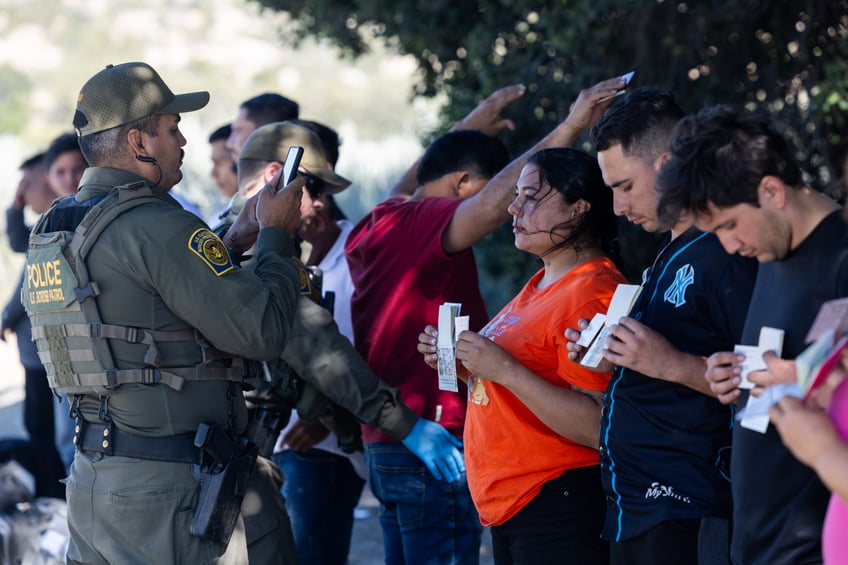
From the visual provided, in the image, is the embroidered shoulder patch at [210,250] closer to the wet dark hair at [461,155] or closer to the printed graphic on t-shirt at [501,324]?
the printed graphic on t-shirt at [501,324]

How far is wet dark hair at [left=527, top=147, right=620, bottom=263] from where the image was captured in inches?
131

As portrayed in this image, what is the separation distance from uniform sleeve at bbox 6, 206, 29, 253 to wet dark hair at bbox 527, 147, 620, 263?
4.73m

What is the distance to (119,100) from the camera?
334cm

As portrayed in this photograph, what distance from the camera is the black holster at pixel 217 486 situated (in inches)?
129

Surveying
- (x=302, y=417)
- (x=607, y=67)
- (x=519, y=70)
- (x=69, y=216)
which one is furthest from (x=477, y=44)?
(x=69, y=216)

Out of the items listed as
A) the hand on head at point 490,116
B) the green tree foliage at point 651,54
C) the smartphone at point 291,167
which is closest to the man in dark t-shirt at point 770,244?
the smartphone at point 291,167

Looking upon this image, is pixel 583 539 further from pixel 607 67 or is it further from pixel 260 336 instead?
pixel 607 67

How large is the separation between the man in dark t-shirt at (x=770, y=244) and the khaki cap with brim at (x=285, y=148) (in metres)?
2.32

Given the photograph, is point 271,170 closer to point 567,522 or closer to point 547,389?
point 547,389

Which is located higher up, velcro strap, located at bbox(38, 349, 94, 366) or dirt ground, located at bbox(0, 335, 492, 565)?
velcro strap, located at bbox(38, 349, 94, 366)

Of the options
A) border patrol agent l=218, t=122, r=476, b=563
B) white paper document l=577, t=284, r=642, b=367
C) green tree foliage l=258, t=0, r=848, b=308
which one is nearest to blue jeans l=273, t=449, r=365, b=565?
border patrol agent l=218, t=122, r=476, b=563

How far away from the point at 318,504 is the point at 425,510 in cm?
72

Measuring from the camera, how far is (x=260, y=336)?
3.21 m

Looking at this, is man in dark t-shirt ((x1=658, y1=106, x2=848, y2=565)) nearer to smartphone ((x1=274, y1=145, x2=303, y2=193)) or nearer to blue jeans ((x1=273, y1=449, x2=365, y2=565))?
smartphone ((x1=274, y1=145, x2=303, y2=193))
